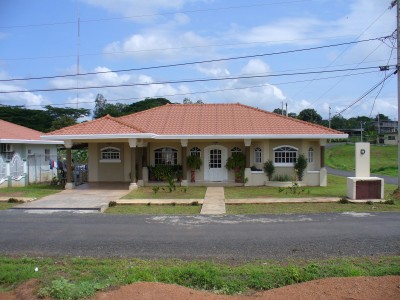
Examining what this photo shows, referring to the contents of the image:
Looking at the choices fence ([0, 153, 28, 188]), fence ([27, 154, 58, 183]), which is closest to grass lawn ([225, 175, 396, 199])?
fence ([0, 153, 28, 188])

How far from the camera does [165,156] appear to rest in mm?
24469

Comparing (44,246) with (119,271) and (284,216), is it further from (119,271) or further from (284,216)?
(284,216)

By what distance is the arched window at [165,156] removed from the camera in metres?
24.4

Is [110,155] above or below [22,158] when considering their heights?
above

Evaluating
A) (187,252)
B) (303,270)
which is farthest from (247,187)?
(303,270)

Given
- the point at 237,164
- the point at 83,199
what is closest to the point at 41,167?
the point at 83,199

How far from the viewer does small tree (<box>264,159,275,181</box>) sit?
23000mm

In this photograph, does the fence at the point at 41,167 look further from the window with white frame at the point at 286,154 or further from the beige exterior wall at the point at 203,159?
the window with white frame at the point at 286,154

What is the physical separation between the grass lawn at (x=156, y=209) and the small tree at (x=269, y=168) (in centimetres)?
826

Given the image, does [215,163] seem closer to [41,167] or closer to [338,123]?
[41,167]

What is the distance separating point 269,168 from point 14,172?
1386 cm

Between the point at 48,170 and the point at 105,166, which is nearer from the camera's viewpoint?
the point at 105,166

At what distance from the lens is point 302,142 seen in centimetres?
2341

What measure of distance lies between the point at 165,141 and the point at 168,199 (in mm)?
7108
